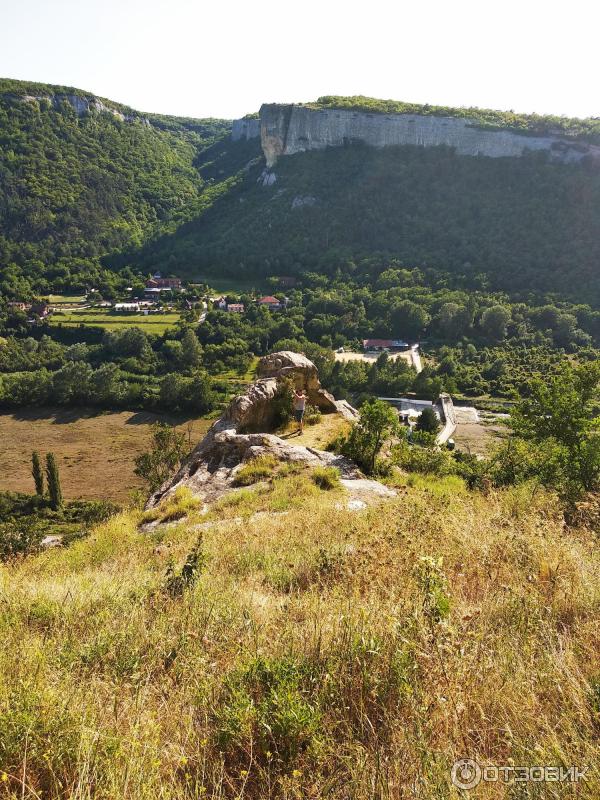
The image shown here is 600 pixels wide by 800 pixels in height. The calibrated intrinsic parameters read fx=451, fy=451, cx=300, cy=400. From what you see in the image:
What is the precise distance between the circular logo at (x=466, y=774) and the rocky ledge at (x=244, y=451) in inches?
263

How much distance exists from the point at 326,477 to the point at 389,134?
116 m

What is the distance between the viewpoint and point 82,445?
139 ft

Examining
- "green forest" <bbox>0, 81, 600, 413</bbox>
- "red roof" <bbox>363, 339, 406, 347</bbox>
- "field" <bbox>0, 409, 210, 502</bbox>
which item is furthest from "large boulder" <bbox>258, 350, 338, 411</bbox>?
"red roof" <bbox>363, 339, 406, 347</bbox>

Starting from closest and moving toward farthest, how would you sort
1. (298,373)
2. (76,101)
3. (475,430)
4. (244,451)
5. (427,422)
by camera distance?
(244,451), (298,373), (427,422), (475,430), (76,101)

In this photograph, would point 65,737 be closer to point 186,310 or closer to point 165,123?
point 186,310

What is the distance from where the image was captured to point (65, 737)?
2.23m

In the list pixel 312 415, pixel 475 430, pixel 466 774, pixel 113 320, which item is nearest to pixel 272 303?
pixel 113 320

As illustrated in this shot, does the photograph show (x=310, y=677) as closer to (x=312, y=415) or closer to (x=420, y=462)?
(x=420, y=462)

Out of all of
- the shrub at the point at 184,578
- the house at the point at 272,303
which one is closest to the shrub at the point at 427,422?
the shrub at the point at 184,578

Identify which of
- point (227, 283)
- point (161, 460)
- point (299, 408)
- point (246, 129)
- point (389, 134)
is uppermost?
point (246, 129)

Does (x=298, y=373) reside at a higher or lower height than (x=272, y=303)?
higher

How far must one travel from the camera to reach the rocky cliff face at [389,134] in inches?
3777

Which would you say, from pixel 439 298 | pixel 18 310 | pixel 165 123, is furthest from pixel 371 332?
pixel 165 123

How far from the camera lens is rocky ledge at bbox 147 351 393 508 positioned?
392 inches
